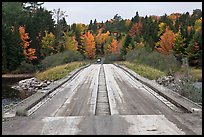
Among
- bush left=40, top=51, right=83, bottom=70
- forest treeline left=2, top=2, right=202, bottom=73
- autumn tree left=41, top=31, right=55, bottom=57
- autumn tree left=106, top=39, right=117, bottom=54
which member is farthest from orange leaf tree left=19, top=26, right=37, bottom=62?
autumn tree left=106, top=39, right=117, bottom=54

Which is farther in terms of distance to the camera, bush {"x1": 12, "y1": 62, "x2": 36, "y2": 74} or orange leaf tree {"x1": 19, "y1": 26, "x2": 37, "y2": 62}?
orange leaf tree {"x1": 19, "y1": 26, "x2": 37, "y2": 62}

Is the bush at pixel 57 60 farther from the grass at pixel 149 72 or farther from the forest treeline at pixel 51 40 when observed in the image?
the grass at pixel 149 72

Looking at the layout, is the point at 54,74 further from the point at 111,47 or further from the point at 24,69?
the point at 111,47

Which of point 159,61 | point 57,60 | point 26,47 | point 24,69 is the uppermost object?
point 26,47

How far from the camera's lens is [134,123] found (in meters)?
10.2

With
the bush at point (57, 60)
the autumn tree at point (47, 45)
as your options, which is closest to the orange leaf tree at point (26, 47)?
the autumn tree at point (47, 45)

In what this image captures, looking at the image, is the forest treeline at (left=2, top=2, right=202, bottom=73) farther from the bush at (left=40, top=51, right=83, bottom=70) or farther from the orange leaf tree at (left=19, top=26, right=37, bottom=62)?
the bush at (left=40, top=51, right=83, bottom=70)

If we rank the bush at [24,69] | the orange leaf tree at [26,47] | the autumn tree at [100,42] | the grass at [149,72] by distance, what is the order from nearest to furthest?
the grass at [149,72] → the bush at [24,69] → the orange leaf tree at [26,47] → the autumn tree at [100,42]

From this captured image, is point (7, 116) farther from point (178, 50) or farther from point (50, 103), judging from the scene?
point (178, 50)

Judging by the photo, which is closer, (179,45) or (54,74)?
(54,74)

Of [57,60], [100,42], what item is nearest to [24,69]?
[57,60]

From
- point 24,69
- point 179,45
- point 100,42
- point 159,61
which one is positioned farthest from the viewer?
point 100,42

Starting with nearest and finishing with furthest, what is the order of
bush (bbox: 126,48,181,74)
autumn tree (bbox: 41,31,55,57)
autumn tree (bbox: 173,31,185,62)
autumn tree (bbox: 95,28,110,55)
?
bush (bbox: 126,48,181,74) < autumn tree (bbox: 173,31,185,62) < autumn tree (bbox: 41,31,55,57) < autumn tree (bbox: 95,28,110,55)

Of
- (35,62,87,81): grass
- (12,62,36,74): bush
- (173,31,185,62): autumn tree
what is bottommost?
(12,62,36,74): bush
